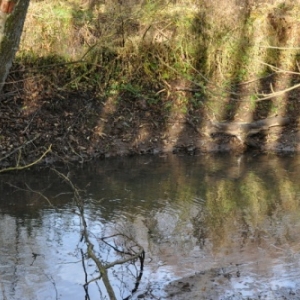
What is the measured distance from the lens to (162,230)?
800cm

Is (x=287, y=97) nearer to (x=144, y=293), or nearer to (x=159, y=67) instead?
(x=159, y=67)

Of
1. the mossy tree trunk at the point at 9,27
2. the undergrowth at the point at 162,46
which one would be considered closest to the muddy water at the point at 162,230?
the undergrowth at the point at 162,46

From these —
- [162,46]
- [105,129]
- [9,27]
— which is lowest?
[9,27]

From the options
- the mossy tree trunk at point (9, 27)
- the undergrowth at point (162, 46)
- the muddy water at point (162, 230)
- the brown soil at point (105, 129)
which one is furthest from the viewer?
the undergrowth at point (162, 46)

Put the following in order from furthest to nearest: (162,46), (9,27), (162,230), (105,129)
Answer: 1. (162,46)
2. (105,129)
3. (162,230)
4. (9,27)

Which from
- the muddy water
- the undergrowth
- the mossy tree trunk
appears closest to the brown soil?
the undergrowth

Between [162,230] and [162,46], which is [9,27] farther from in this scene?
[162,46]

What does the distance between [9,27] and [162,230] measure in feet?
20.5

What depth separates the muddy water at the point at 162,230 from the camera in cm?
599

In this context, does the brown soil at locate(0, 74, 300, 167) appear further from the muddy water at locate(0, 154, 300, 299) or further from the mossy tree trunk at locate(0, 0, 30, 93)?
the mossy tree trunk at locate(0, 0, 30, 93)

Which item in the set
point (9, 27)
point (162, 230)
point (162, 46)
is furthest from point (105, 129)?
point (9, 27)

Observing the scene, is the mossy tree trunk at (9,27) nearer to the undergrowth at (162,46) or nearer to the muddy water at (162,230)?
the muddy water at (162,230)

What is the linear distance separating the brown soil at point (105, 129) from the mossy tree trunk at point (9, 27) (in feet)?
31.4

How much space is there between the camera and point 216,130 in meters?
13.4
